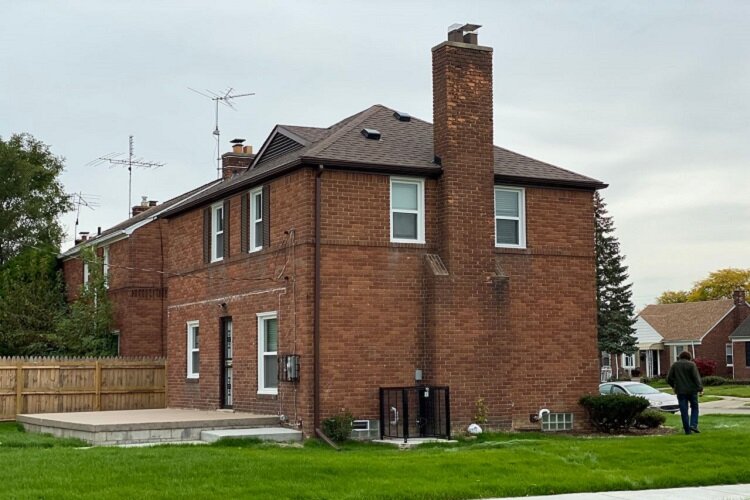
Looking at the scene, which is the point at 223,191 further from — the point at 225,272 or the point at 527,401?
the point at 527,401

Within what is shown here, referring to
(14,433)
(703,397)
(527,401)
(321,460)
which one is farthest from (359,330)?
(703,397)

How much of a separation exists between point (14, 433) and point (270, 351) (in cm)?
599

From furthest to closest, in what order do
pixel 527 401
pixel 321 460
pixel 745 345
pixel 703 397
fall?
1. pixel 745 345
2. pixel 703 397
3. pixel 527 401
4. pixel 321 460

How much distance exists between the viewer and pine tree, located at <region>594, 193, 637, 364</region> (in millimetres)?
58094

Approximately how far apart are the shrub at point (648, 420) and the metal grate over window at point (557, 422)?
1.49 metres

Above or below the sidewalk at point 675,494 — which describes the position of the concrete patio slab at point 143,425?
above

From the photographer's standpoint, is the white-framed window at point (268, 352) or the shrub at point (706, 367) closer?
the white-framed window at point (268, 352)

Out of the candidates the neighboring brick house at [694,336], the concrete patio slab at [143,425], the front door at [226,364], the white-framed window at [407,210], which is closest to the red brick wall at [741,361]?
the neighboring brick house at [694,336]

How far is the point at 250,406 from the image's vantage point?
77.6ft

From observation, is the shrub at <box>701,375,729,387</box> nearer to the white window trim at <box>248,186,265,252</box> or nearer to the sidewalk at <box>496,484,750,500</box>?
the white window trim at <box>248,186,265,252</box>

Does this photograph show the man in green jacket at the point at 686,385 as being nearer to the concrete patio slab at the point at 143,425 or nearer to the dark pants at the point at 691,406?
the dark pants at the point at 691,406

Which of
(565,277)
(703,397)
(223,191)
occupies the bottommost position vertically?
(703,397)

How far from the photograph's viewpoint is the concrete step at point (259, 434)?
20.4m

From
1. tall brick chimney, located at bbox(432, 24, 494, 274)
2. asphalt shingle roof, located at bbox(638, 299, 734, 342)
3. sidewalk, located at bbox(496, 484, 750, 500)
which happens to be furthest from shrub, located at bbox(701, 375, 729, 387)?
sidewalk, located at bbox(496, 484, 750, 500)
